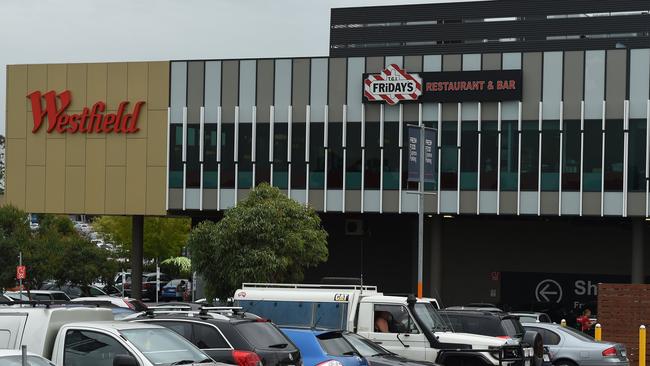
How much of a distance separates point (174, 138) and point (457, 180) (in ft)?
38.2

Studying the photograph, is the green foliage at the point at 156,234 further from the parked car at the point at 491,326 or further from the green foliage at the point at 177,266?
the parked car at the point at 491,326

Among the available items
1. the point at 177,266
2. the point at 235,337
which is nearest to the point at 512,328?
the point at 235,337

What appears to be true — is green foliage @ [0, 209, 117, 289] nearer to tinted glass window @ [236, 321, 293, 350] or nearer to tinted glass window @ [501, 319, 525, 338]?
tinted glass window @ [501, 319, 525, 338]

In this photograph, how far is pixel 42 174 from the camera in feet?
157

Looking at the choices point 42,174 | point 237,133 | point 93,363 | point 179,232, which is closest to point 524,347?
point 93,363

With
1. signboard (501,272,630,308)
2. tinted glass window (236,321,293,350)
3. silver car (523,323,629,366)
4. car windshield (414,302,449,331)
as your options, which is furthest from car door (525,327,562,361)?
signboard (501,272,630,308)

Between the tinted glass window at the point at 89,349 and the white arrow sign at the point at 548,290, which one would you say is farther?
the white arrow sign at the point at 548,290

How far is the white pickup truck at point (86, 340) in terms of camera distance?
44.0ft

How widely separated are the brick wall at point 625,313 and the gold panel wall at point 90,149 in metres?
22.4

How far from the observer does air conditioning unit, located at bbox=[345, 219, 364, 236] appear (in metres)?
51.2

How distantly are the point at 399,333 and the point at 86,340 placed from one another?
7962mm

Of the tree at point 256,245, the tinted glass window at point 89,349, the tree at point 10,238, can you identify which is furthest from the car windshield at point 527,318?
the tree at point 10,238

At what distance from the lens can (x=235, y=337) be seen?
1559 centimetres

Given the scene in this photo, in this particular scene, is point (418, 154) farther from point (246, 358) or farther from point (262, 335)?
point (246, 358)
